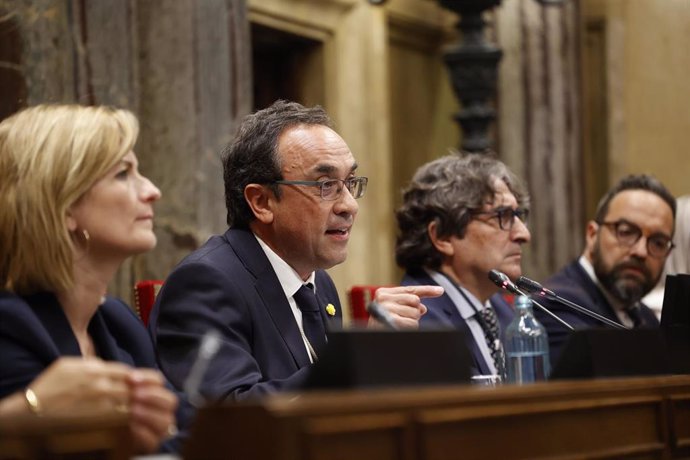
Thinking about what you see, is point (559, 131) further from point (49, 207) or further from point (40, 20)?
point (49, 207)

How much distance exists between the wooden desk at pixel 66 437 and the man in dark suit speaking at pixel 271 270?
1.10m

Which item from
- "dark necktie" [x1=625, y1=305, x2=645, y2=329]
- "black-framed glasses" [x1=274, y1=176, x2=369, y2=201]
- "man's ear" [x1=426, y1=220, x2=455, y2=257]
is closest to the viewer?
"black-framed glasses" [x1=274, y1=176, x2=369, y2=201]

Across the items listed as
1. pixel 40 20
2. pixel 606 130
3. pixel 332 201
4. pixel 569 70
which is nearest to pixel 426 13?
pixel 569 70

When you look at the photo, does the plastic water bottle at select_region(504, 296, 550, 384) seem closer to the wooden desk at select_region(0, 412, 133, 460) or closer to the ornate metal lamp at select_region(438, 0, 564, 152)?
the wooden desk at select_region(0, 412, 133, 460)

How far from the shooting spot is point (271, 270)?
12.0 feet

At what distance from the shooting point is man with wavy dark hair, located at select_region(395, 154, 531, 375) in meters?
4.56

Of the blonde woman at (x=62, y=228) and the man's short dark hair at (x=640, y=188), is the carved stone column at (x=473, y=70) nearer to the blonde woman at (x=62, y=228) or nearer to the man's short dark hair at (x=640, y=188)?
the man's short dark hair at (x=640, y=188)

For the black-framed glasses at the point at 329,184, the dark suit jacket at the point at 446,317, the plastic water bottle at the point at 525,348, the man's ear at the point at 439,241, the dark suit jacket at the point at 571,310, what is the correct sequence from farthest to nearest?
the dark suit jacket at the point at 571,310
the man's ear at the point at 439,241
the dark suit jacket at the point at 446,317
the plastic water bottle at the point at 525,348
the black-framed glasses at the point at 329,184

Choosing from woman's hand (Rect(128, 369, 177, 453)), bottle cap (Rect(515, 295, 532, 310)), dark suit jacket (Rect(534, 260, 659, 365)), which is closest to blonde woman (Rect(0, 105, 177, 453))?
woman's hand (Rect(128, 369, 177, 453))

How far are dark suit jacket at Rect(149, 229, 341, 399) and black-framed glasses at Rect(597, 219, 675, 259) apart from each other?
2.19 meters

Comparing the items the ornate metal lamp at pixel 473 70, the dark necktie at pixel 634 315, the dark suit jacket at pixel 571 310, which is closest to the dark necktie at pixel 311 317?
the dark suit jacket at pixel 571 310

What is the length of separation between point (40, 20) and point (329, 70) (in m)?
2.94

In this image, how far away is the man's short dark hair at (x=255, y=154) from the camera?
12.6ft

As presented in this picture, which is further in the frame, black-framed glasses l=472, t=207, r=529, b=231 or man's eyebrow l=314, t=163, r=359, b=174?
black-framed glasses l=472, t=207, r=529, b=231
